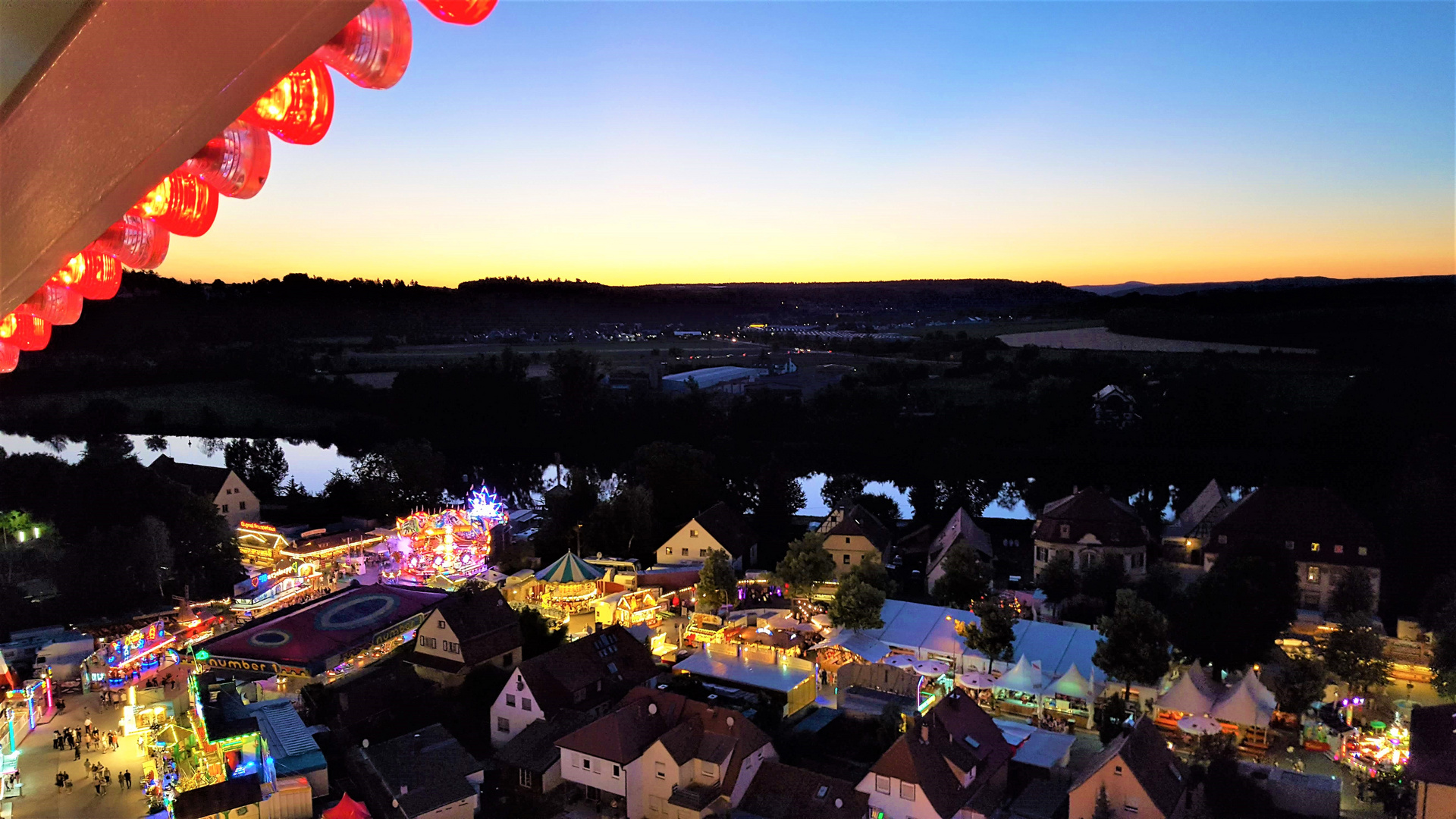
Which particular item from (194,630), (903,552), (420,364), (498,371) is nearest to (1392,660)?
(903,552)

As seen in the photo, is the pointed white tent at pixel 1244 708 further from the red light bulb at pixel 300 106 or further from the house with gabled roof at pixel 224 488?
the house with gabled roof at pixel 224 488

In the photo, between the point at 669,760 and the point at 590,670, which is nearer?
the point at 669,760

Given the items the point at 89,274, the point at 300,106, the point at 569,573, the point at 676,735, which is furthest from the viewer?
the point at 569,573

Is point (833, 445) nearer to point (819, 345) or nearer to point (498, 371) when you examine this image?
point (498, 371)

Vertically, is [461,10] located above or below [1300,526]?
above

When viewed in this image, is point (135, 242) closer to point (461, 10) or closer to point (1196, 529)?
point (461, 10)

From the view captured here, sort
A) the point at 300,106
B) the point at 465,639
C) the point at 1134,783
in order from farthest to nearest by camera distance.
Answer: the point at 465,639 < the point at 1134,783 < the point at 300,106

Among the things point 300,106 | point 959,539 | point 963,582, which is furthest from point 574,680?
point 300,106

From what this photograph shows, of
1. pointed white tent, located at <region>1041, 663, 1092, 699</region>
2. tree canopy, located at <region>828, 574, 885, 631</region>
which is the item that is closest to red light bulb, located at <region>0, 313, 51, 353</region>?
pointed white tent, located at <region>1041, 663, 1092, 699</region>
